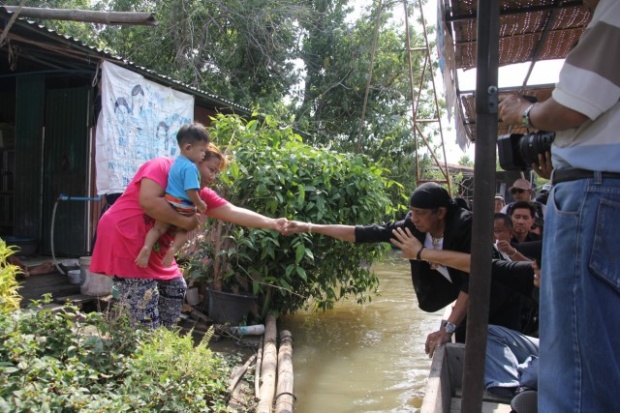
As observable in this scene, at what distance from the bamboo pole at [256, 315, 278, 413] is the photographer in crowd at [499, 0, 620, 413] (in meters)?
2.34

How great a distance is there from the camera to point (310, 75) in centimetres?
1407

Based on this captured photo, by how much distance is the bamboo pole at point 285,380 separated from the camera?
3537 millimetres

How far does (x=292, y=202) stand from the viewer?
534cm

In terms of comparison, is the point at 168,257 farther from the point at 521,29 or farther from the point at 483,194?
the point at 521,29

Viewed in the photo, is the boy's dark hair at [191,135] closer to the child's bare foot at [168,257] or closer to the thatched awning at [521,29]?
the child's bare foot at [168,257]

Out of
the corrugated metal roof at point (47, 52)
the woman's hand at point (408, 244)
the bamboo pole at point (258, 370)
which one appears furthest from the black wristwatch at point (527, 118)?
the corrugated metal roof at point (47, 52)

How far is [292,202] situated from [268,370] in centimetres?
182

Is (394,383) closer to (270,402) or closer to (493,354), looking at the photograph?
(270,402)

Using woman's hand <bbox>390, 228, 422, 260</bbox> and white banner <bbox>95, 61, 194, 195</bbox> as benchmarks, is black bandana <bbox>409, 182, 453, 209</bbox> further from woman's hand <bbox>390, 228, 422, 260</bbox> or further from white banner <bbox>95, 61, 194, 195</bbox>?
white banner <bbox>95, 61, 194, 195</bbox>

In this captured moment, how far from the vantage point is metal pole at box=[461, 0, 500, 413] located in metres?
1.41

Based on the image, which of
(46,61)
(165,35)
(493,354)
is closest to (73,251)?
(46,61)

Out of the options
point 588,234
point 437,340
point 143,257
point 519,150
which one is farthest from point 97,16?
point 588,234

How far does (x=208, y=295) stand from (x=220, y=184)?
1205 mm

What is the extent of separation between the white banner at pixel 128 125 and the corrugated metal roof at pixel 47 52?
0.11 meters
